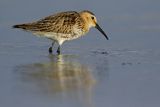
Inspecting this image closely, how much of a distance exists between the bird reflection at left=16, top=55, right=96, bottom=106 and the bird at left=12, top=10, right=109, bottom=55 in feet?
4.21

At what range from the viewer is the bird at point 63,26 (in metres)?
12.9

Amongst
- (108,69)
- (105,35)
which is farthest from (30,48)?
(108,69)

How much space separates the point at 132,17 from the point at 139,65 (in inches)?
147

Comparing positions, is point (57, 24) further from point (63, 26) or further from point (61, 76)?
point (61, 76)

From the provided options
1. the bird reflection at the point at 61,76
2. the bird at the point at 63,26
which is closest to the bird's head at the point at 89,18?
the bird at the point at 63,26

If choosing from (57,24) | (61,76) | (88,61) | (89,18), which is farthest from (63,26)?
(61,76)

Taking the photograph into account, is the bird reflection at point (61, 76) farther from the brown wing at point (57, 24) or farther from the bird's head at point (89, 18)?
the bird's head at point (89, 18)

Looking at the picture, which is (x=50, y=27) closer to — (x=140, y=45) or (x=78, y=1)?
(x=140, y=45)

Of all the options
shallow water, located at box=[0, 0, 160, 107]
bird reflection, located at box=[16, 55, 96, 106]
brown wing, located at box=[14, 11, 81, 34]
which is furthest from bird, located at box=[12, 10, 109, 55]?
bird reflection, located at box=[16, 55, 96, 106]

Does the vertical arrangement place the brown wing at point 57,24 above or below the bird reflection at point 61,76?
above

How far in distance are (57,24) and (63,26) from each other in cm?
13

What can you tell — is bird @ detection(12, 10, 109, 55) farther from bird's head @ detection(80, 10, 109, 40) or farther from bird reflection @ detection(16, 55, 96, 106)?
bird reflection @ detection(16, 55, 96, 106)

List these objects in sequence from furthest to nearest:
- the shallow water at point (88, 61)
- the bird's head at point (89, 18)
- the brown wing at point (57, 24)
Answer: the bird's head at point (89, 18)
the brown wing at point (57, 24)
the shallow water at point (88, 61)

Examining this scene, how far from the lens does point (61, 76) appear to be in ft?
33.2
